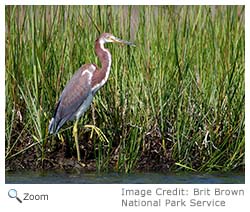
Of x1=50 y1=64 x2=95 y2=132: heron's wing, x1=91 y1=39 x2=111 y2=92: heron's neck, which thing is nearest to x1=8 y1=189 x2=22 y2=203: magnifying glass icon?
x1=50 y1=64 x2=95 y2=132: heron's wing

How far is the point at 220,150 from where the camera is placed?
320 inches

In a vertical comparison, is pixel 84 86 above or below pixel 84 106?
above

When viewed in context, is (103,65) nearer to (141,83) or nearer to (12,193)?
(141,83)

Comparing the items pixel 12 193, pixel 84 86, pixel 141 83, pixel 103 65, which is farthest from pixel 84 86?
pixel 12 193

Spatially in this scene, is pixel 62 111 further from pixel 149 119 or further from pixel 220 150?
pixel 220 150

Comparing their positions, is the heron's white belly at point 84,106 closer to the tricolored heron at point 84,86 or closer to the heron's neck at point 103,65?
the tricolored heron at point 84,86

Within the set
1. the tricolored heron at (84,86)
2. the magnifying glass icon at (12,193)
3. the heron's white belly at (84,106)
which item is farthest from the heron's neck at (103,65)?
the magnifying glass icon at (12,193)

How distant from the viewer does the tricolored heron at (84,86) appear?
8.41 metres

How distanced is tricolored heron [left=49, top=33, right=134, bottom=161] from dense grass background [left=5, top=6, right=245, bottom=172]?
0.28 feet

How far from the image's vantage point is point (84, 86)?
28.2 feet

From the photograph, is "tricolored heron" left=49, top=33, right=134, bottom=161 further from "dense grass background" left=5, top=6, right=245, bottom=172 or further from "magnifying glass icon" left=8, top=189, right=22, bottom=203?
"magnifying glass icon" left=8, top=189, right=22, bottom=203

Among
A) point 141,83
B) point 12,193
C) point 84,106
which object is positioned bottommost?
point 12,193

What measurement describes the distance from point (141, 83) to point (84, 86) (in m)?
0.61
